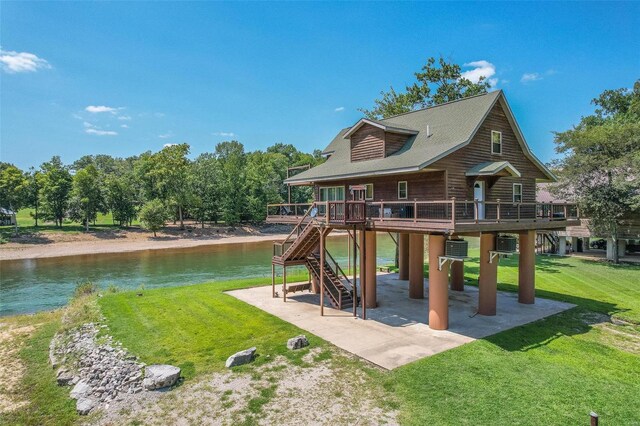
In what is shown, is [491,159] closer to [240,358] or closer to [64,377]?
[240,358]

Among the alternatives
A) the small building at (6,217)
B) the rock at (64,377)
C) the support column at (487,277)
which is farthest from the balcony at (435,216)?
the small building at (6,217)

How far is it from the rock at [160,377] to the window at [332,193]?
36.4 ft

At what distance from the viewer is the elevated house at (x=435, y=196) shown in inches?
521

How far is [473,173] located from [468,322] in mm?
5502

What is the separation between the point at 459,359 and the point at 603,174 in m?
25.6

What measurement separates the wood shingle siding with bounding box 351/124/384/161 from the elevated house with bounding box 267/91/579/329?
45mm

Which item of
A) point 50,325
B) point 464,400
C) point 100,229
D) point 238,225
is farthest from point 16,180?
point 464,400

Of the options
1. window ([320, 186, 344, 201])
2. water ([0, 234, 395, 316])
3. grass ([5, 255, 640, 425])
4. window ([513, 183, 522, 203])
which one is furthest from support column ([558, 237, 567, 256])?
window ([320, 186, 344, 201])

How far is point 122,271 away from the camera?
1286 inches

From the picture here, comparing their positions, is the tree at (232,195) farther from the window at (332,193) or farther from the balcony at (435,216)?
the balcony at (435,216)

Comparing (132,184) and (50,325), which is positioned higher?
(132,184)

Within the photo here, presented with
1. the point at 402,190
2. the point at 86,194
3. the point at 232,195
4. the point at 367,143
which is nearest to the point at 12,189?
the point at 86,194

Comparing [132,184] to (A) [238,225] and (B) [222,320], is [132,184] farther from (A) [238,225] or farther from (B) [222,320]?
(B) [222,320]

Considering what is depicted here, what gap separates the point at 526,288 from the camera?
16.7m
